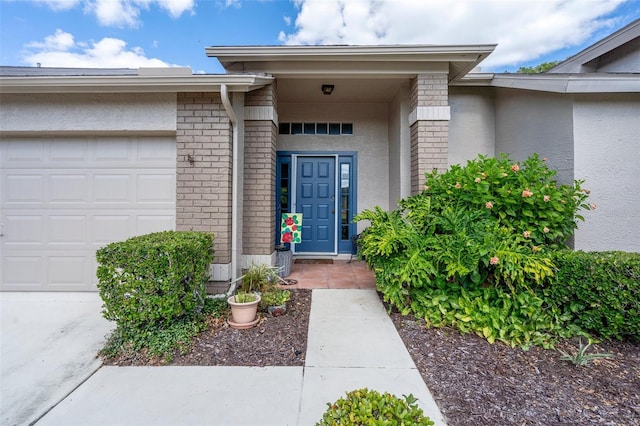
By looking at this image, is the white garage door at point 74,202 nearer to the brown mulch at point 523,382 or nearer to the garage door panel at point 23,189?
the garage door panel at point 23,189

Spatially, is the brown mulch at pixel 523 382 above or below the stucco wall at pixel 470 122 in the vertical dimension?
below

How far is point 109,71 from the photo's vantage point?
6.17 metres

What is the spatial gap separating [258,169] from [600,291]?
4174 mm

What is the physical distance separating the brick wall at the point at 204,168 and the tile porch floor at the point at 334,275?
1.37 meters

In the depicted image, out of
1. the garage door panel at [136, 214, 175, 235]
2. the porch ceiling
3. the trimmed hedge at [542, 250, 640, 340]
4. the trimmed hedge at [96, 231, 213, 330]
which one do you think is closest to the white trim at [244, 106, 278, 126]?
the porch ceiling

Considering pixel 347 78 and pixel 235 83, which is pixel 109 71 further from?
pixel 347 78

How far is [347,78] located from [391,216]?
7.82 feet

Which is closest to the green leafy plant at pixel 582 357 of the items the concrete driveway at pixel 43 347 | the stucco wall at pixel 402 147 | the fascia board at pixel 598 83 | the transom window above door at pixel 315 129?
the stucco wall at pixel 402 147

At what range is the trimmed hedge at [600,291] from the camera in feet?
8.23

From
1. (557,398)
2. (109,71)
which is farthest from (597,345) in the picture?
(109,71)

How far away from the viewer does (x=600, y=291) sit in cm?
259

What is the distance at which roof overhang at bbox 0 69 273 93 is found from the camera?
354 centimetres

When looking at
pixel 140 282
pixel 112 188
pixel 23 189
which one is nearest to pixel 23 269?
pixel 23 189

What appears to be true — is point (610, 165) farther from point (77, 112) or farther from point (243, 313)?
point (77, 112)
